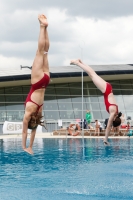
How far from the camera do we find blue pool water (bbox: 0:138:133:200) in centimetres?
883

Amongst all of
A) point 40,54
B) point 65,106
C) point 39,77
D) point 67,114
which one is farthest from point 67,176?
point 65,106

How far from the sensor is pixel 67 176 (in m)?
10.7

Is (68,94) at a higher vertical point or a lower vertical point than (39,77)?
higher

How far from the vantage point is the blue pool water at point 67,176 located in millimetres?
8828

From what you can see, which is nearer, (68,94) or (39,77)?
(39,77)

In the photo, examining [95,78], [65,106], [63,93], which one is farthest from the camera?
[63,93]

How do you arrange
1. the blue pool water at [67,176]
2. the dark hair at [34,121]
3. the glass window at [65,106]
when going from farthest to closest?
the glass window at [65,106] → the blue pool water at [67,176] → the dark hair at [34,121]

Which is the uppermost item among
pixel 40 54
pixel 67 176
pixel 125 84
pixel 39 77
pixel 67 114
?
pixel 125 84

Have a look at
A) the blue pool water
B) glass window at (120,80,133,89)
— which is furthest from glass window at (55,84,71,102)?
the blue pool water

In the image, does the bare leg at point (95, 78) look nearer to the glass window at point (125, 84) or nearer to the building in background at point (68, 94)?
the building in background at point (68, 94)

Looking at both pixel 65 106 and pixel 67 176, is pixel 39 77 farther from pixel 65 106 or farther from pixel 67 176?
pixel 65 106

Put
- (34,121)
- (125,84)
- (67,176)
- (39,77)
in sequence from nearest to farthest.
Answer: (39,77) → (34,121) → (67,176) → (125,84)

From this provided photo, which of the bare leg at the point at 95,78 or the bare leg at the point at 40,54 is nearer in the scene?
the bare leg at the point at 40,54

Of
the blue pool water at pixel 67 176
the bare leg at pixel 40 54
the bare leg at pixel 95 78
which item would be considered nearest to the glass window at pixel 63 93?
the blue pool water at pixel 67 176
